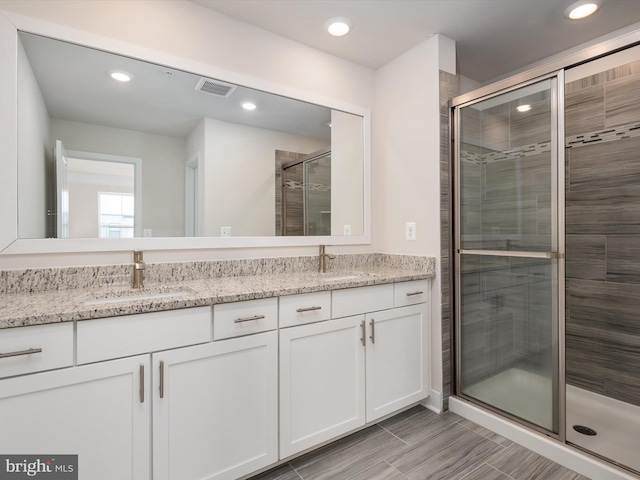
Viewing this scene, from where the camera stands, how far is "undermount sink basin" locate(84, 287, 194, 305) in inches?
57.4

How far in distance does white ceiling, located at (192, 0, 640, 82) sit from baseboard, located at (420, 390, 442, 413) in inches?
91.8

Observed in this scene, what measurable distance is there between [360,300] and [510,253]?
91 centimetres

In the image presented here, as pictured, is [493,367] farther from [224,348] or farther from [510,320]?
[224,348]

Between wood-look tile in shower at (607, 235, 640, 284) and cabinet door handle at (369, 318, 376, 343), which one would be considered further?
wood-look tile in shower at (607, 235, 640, 284)

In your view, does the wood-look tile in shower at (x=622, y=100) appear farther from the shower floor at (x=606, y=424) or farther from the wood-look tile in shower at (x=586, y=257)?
the shower floor at (x=606, y=424)

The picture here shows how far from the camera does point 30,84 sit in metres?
1.55

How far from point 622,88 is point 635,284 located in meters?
1.25

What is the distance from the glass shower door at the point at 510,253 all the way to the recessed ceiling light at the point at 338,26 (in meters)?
0.89

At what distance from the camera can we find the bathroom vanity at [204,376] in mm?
1118

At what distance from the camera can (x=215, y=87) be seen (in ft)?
6.54

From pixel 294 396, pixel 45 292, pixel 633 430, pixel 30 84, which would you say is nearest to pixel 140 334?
pixel 45 292

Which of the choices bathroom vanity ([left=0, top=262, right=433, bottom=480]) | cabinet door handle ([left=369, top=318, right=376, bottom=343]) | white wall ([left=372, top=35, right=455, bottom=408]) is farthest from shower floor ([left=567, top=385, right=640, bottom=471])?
cabinet door handle ([left=369, top=318, right=376, bottom=343])

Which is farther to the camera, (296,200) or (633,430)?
(296,200)

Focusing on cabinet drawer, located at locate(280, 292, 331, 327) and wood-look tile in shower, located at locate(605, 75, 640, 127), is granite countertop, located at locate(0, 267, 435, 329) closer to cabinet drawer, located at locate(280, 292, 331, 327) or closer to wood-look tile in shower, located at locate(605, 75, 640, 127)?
cabinet drawer, located at locate(280, 292, 331, 327)
